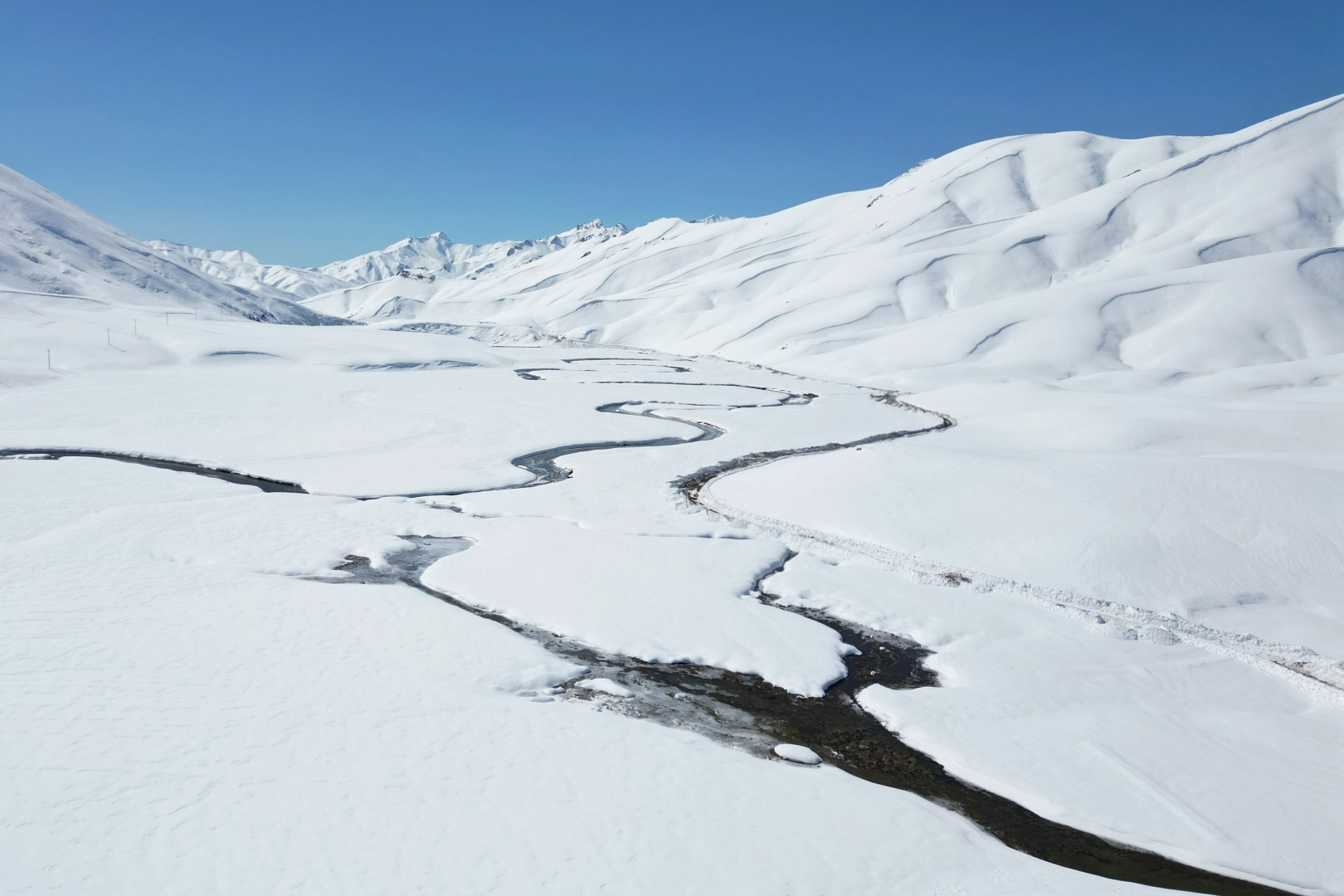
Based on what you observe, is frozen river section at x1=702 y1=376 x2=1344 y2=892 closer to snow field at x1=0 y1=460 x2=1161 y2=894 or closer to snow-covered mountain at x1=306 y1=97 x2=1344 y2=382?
snow field at x1=0 y1=460 x2=1161 y2=894

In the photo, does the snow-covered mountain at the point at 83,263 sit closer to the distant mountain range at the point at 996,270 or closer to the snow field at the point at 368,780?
the distant mountain range at the point at 996,270

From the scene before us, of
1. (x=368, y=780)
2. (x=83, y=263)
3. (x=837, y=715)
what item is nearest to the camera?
(x=368, y=780)

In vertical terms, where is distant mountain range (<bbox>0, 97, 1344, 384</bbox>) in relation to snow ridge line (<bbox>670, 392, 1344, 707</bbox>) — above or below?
above

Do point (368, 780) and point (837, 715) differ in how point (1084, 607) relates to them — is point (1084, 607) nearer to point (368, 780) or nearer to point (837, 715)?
point (837, 715)

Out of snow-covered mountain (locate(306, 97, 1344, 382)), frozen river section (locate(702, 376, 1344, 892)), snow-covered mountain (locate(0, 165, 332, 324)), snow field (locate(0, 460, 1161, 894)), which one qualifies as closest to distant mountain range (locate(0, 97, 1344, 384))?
snow-covered mountain (locate(306, 97, 1344, 382))

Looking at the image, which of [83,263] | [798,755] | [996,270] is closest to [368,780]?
[798,755]

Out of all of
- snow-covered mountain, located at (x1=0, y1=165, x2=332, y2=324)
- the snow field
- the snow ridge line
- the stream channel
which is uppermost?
snow-covered mountain, located at (x1=0, y1=165, x2=332, y2=324)
